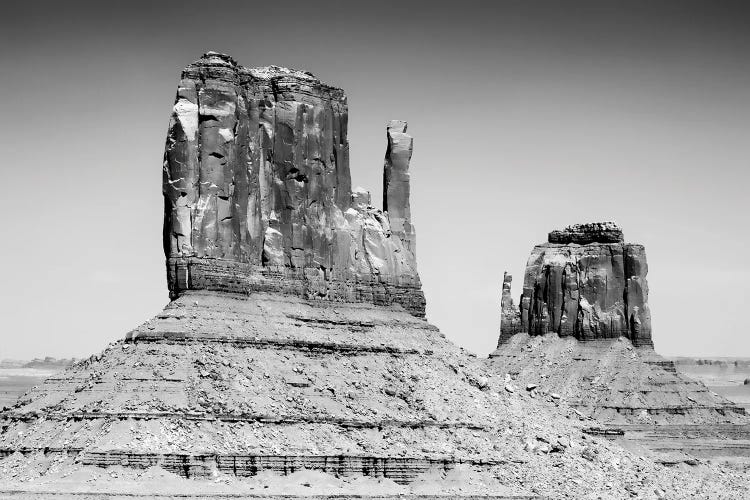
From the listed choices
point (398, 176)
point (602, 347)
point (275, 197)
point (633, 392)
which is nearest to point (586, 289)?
point (602, 347)

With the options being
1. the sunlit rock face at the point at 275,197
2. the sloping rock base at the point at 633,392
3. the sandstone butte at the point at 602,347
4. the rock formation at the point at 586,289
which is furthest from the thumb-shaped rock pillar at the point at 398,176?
the rock formation at the point at 586,289

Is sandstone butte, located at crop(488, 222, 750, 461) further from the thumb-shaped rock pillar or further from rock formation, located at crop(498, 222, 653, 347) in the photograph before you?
the thumb-shaped rock pillar

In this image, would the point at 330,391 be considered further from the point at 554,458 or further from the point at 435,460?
the point at 554,458

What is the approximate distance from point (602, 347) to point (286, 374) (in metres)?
65.4

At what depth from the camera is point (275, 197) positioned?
103 m

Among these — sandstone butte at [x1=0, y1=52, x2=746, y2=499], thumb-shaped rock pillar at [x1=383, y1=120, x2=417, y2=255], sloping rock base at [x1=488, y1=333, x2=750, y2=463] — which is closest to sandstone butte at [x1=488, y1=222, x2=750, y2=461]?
sloping rock base at [x1=488, y1=333, x2=750, y2=463]

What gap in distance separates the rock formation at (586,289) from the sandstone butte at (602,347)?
0.27 ft

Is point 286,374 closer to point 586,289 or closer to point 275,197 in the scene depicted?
point 275,197

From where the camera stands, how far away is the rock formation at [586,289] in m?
156

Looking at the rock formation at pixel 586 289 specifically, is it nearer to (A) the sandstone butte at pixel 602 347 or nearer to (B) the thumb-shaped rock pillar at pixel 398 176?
(A) the sandstone butte at pixel 602 347

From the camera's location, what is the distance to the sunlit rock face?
96.2 meters

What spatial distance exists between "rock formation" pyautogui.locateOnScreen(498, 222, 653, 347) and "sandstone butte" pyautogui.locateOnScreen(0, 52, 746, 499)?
4321 cm

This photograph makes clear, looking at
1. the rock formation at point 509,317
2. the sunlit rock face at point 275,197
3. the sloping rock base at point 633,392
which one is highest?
the sunlit rock face at point 275,197

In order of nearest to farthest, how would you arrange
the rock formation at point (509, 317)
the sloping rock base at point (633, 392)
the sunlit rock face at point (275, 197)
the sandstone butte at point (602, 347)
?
the sunlit rock face at point (275, 197)
the sloping rock base at point (633, 392)
the sandstone butte at point (602, 347)
the rock formation at point (509, 317)
